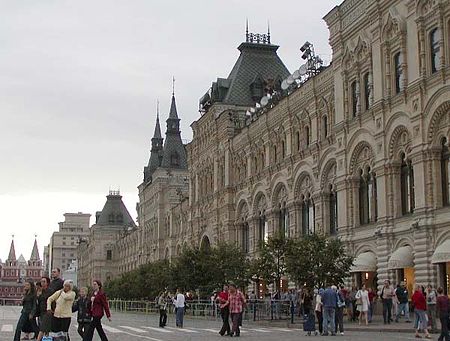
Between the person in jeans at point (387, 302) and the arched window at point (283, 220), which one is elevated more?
the arched window at point (283, 220)

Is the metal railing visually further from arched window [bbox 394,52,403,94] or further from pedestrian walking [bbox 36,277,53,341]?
pedestrian walking [bbox 36,277,53,341]

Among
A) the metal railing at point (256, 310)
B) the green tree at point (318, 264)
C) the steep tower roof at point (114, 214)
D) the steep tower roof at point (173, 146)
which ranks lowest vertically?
the metal railing at point (256, 310)

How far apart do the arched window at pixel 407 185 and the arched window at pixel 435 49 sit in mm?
4707

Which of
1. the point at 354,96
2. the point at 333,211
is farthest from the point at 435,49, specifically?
the point at 333,211

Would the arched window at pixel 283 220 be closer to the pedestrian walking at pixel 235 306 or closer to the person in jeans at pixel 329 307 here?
the person in jeans at pixel 329 307

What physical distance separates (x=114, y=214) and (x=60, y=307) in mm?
137238

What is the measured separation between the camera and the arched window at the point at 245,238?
204 feet

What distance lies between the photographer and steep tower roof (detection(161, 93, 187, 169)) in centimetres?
10769

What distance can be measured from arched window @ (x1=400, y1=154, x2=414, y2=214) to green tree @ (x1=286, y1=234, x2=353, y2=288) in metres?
3.66

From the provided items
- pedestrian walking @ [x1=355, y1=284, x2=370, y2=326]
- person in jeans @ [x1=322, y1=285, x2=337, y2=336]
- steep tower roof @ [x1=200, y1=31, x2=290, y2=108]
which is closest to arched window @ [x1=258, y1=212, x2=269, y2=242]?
steep tower roof @ [x1=200, y1=31, x2=290, y2=108]

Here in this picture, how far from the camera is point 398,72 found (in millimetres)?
39000

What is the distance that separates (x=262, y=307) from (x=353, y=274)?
5063mm

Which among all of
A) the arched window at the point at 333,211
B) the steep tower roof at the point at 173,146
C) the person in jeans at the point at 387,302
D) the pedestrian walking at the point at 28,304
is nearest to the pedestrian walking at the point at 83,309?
the pedestrian walking at the point at 28,304

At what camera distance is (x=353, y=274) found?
1642 inches
